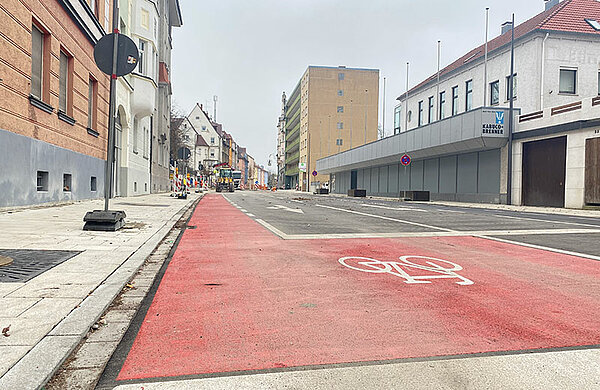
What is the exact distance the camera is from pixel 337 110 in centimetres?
9112

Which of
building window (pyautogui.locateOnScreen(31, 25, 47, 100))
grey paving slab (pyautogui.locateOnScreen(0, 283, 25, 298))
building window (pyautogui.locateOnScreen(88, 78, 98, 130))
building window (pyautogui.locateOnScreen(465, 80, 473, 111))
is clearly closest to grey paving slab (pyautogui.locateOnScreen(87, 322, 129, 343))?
grey paving slab (pyautogui.locateOnScreen(0, 283, 25, 298))

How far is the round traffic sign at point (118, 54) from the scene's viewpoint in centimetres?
836

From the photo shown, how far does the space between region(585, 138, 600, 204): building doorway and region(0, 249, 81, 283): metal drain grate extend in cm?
2251

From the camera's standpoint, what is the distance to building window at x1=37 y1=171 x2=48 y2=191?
13033 millimetres

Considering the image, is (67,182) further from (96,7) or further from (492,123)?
(492,123)

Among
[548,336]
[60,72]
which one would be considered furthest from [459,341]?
[60,72]

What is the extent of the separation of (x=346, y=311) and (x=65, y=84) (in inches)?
592

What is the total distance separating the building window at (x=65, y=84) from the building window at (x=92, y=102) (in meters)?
2.56

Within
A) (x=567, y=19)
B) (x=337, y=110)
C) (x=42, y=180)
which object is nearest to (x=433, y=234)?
(x=42, y=180)

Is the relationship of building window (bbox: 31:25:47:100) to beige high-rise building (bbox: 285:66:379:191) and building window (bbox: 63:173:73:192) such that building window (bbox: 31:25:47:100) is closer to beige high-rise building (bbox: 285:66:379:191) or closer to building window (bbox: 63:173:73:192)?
building window (bbox: 63:173:73:192)

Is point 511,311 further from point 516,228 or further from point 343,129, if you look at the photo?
point 343,129

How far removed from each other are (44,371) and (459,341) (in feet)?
8.22

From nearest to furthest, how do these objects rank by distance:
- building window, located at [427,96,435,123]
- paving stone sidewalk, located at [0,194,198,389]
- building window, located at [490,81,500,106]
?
paving stone sidewalk, located at [0,194,198,389] → building window, located at [490,81,500,106] → building window, located at [427,96,435,123]

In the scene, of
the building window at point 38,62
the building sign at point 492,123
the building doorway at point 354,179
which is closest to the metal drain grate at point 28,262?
the building window at point 38,62
